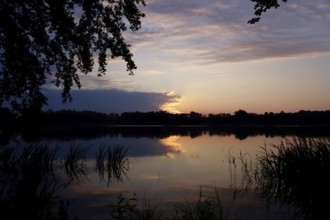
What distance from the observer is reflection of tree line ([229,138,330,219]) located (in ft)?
46.2

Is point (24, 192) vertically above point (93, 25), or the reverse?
point (93, 25)

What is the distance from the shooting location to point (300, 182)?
55.6 ft

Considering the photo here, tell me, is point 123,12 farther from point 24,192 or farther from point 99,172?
point 99,172

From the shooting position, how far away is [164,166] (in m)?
29.9

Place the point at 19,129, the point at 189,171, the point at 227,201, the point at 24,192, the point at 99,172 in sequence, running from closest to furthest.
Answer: the point at 24,192, the point at 19,129, the point at 227,201, the point at 99,172, the point at 189,171

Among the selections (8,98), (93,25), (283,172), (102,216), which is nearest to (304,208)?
(283,172)

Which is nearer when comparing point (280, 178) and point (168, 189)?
point (168, 189)

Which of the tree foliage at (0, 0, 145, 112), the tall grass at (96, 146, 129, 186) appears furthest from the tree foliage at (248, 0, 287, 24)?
the tall grass at (96, 146, 129, 186)

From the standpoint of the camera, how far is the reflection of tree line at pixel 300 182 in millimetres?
14070

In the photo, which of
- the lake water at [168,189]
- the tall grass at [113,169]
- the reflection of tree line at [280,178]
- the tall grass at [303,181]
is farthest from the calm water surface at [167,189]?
the tall grass at [303,181]

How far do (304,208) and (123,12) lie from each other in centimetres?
932

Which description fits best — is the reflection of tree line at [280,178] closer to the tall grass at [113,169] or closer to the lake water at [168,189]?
the tall grass at [113,169]

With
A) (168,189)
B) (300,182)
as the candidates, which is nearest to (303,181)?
(300,182)

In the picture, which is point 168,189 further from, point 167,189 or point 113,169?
point 113,169
